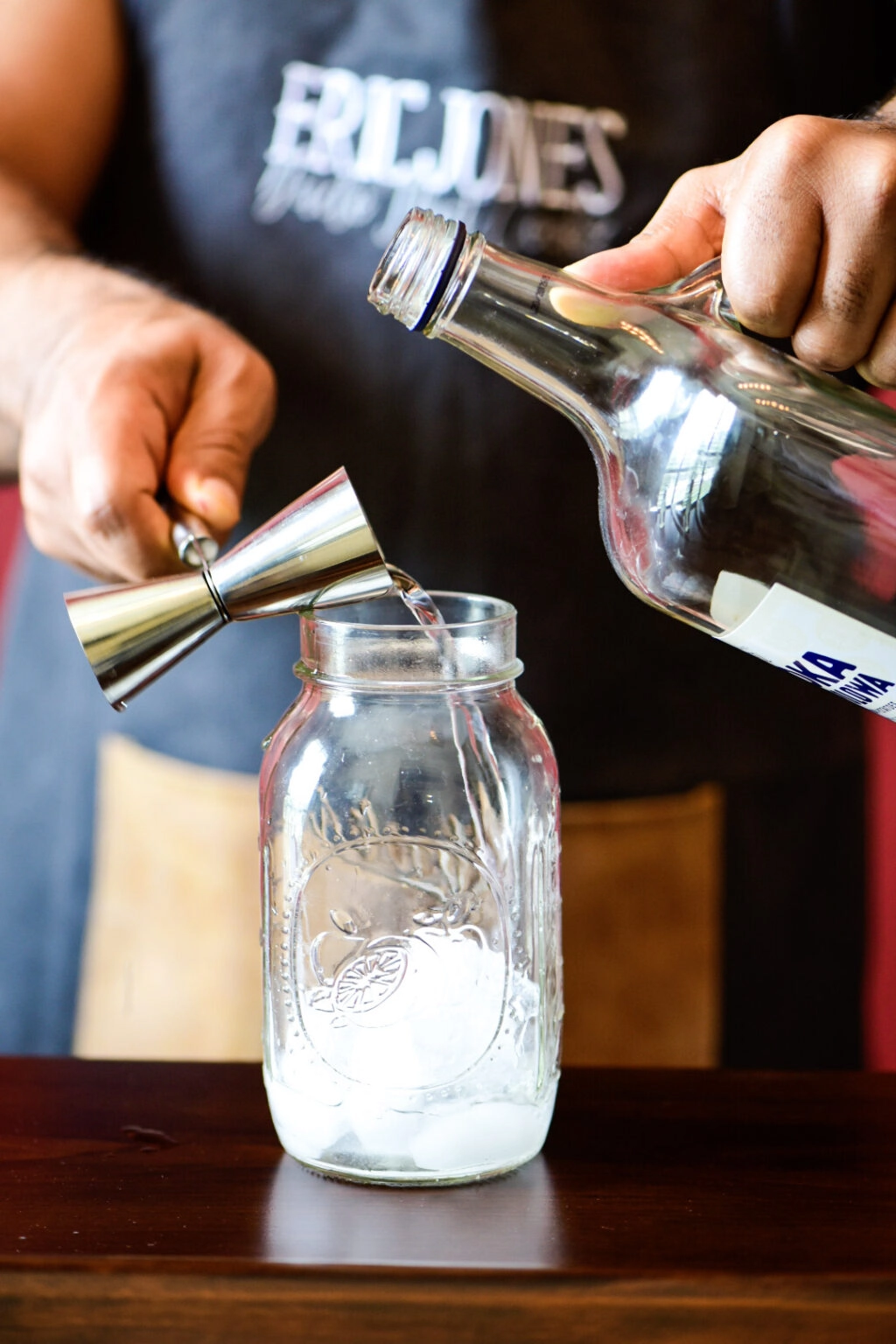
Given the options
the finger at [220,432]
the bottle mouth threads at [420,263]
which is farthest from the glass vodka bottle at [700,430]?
the finger at [220,432]

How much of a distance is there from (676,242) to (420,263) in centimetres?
17

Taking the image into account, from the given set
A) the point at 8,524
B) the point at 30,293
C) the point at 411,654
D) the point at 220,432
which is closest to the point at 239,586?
the point at 411,654

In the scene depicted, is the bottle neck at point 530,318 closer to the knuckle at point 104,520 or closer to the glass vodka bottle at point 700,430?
the glass vodka bottle at point 700,430

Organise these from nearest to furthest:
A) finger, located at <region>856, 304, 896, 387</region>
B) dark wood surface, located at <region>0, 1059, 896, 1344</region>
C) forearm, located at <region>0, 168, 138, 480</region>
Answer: dark wood surface, located at <region>0, 1059, 896, 1344</region>, finger, located at <region>856, 304, 896, 387</region>, forearm, located at <region>0, 168, 138, 480</region>

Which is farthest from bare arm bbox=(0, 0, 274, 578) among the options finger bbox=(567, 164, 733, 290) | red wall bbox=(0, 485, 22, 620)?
red wall bbox=(0, 485, 22, 620)

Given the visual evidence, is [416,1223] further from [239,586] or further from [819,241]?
[819,241]

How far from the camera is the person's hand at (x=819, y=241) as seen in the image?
1.80ft

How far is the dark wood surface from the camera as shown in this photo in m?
0.47

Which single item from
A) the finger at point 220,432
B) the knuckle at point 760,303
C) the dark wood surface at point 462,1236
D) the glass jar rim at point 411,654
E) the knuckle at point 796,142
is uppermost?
the knuckle at point 796,142

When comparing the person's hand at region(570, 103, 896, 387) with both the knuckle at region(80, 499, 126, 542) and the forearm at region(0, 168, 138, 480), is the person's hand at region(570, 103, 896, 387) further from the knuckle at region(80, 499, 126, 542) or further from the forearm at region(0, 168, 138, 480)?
the forearm at region(0, 168, 138, 480)

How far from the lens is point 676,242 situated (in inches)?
25.8

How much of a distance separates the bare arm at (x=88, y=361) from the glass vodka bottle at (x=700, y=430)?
17cm

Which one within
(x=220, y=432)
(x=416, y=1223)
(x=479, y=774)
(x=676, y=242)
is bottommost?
(x=416, y=1223)

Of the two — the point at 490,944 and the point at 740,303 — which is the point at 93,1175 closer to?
the point at 490,944
